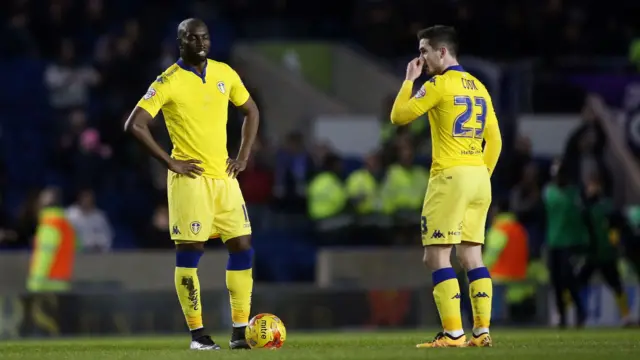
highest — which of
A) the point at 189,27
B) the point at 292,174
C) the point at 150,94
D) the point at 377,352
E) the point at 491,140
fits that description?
the point at 292,174

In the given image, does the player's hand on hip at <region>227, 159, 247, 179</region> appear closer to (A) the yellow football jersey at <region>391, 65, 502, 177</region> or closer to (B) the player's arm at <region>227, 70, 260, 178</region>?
(B) the player's arm at <region>227, 70, 260, 178</region>

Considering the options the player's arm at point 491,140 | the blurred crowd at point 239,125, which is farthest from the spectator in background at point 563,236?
the player's arm at point 491,140

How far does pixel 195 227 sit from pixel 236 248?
1.29 ft

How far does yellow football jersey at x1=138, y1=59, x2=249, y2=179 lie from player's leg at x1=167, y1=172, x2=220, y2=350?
18cm

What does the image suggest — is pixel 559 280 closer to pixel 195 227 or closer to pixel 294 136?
pixel 294 136

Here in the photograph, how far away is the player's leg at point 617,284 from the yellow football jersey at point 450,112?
806 centimetres

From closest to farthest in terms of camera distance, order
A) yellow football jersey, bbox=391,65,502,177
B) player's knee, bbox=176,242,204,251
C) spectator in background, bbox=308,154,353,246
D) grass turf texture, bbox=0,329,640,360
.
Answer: grass turf texture, bbox=0,329,640,360 < yellow football jersey, bbox=391,65,502,177 < player's knee, bbox=176,242,204,251 < spectator in background, bbox=308,154,353,246

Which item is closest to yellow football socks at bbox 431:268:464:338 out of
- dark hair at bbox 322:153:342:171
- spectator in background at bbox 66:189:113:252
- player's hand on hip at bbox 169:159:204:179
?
player's hand on hip at bbox 169:159:204:179

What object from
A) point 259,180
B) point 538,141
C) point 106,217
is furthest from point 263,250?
point 538,141

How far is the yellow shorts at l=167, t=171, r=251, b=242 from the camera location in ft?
36.9

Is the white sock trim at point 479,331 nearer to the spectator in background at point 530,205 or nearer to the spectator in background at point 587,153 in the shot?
the spectator in background at point 530,205

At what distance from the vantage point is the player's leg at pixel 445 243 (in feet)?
35.7

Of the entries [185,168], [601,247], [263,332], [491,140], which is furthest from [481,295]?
[601,247]

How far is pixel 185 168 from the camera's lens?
1122 centimetres
